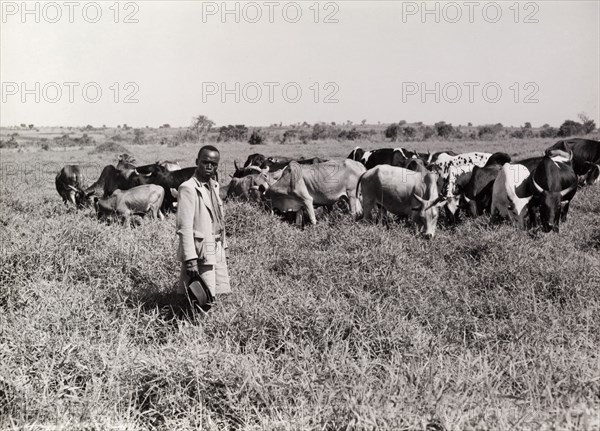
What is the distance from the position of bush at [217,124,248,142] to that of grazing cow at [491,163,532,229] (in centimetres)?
4307

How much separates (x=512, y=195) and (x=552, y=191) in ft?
2.00

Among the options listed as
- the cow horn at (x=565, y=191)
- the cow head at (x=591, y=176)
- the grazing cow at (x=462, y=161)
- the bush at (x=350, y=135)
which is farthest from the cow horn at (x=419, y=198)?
the bush at (x=350, y=135)

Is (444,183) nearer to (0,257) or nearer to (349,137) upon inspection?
(0,257)

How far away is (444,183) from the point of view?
11.5 m

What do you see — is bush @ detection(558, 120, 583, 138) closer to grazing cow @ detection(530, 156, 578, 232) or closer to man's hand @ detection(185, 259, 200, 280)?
grazing cow @ detection(530, 156, 578, 232)

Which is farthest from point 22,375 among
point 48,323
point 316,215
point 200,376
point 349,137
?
point 349,137

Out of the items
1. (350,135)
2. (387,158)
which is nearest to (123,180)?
(387,158)

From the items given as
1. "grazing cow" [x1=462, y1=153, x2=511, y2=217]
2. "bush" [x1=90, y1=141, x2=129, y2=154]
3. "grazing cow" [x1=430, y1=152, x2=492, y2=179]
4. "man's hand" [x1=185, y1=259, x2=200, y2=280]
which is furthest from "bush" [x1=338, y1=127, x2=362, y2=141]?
"man's hand" [x1=185, y1=259, x2=200, y2=280]

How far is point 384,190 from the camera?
955 centimetres

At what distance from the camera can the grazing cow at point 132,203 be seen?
10.2 m

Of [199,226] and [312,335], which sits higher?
[199,226]

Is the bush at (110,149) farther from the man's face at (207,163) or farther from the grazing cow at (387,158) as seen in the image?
the man's face at (207,163)

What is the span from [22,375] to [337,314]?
2.59m

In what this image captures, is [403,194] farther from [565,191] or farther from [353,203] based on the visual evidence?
[565,191]
